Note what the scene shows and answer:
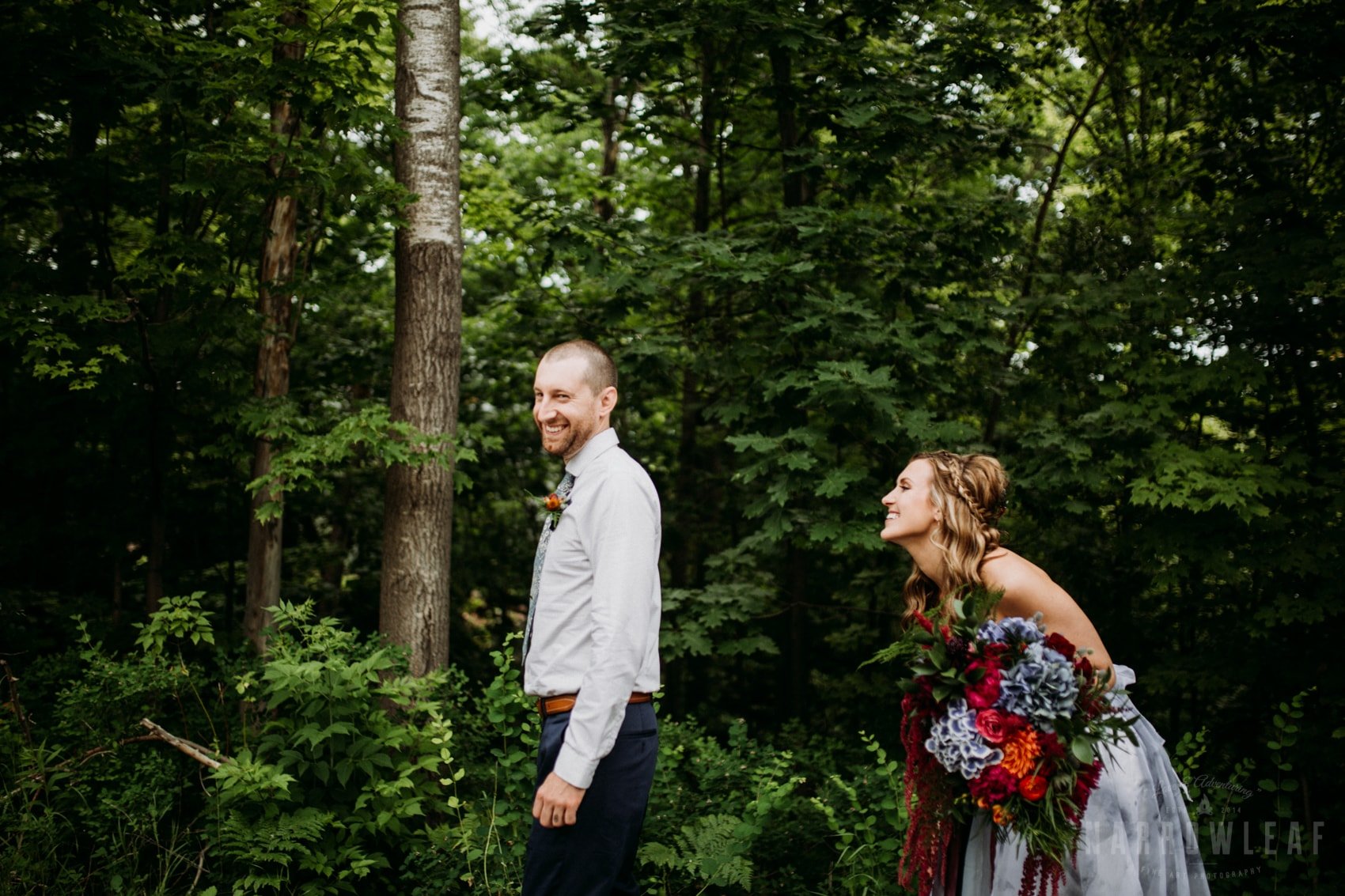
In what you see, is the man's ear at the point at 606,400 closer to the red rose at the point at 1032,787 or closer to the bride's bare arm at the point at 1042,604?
the bride's bare arm at the point at 1042,604

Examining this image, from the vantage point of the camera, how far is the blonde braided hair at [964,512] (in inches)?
112

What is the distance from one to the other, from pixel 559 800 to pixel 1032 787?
1192mm

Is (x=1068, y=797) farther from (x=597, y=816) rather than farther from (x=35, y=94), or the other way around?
(x=35, y=94)

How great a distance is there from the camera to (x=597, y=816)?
250cm

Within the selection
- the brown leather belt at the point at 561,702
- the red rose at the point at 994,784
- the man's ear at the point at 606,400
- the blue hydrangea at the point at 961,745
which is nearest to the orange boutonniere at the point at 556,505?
the man's ear at the point at 606,400

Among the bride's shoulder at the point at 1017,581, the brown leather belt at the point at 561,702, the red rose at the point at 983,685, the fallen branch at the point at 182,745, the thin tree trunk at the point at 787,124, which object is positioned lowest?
the fallen branch at the point at 182,745

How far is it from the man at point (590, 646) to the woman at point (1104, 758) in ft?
2.92

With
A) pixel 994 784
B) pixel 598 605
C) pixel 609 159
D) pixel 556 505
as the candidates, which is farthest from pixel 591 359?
pixel 609 159

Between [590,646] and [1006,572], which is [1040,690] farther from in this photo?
[590,646]

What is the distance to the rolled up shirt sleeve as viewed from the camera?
7.80 feet

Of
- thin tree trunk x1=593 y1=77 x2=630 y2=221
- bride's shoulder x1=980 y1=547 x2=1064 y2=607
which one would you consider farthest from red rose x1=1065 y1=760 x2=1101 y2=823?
thin tree trunk x1=593 y1=77 x2=630 y2=221

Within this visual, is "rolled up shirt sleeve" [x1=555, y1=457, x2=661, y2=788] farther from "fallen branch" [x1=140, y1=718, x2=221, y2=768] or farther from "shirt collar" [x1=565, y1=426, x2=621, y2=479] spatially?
"fallen branch" [x1=140, y1=718, x2=221, y2=768]

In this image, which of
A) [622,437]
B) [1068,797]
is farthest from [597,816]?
[622,437]

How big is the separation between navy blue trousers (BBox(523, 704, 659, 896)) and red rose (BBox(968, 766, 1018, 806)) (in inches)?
34.1
